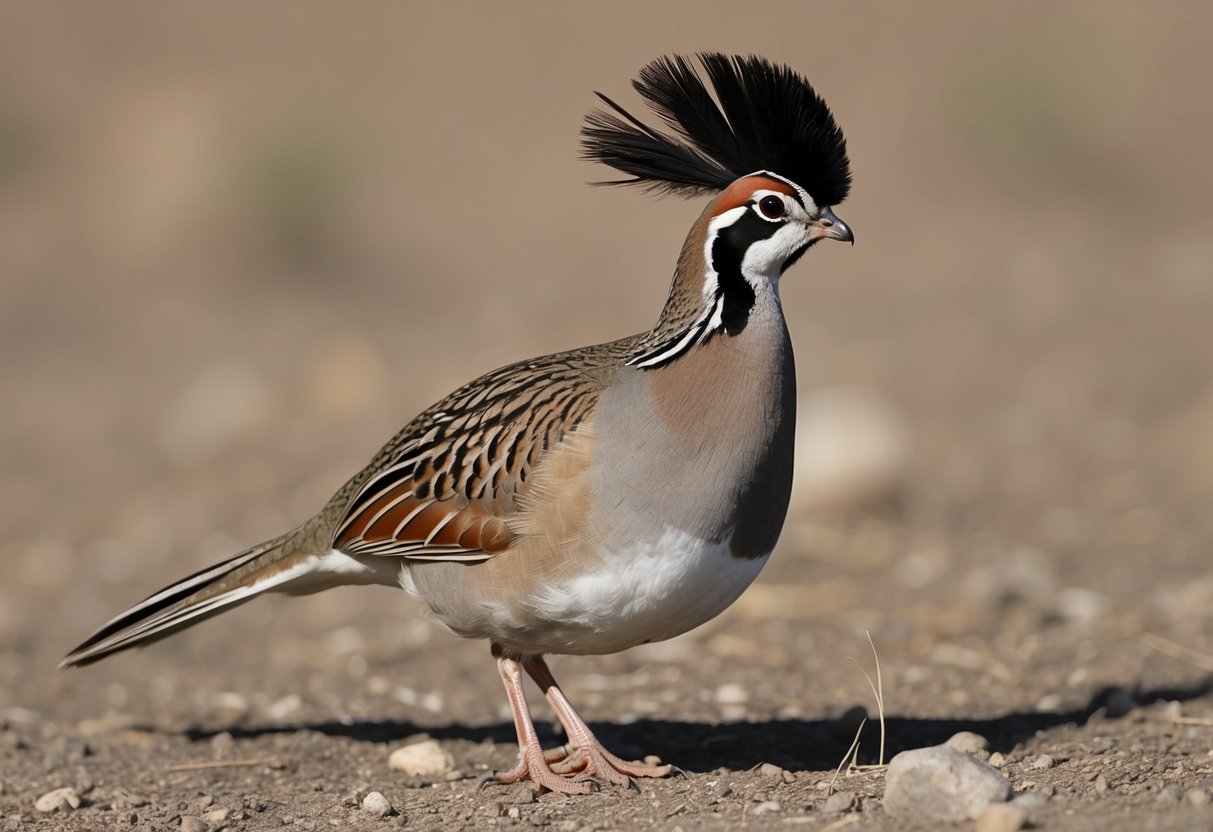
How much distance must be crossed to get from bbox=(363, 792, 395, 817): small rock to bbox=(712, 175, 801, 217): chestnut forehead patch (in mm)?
2689

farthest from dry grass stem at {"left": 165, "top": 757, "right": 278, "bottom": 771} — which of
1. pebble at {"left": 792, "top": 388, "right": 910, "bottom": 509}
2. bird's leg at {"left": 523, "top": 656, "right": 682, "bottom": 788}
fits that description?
pebble at {"left": 792, "top": 388, "right": 910, "bottom": 509}

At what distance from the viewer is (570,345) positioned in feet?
50.3

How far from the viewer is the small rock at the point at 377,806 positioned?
21.1 ft

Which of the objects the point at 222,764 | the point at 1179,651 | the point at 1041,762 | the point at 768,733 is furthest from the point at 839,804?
the point at 1179,651

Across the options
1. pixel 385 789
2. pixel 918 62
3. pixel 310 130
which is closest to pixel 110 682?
pixel 385 789

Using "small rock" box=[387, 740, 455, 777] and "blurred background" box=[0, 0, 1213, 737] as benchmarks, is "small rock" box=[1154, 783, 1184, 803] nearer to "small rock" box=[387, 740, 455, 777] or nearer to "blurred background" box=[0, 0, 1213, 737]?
"blurred background" box=[0, 0, 1213, 737]

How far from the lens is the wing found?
6.77m

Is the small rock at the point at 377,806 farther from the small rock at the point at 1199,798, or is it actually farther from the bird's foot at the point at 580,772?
the small rock at the point at 1199,798

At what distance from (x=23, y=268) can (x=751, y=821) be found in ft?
57.8

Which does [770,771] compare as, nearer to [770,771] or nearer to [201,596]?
[770,771]

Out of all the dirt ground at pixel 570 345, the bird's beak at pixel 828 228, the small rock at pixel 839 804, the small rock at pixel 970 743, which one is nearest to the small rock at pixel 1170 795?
the dirt ground at pixel 570 345

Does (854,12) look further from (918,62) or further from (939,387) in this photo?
(939,387)

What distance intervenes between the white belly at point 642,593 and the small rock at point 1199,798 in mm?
1949

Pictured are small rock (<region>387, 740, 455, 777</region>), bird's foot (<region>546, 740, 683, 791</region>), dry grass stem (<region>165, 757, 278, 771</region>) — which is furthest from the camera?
dry grass stem (<region>165, 757, 278, 771</region>)
